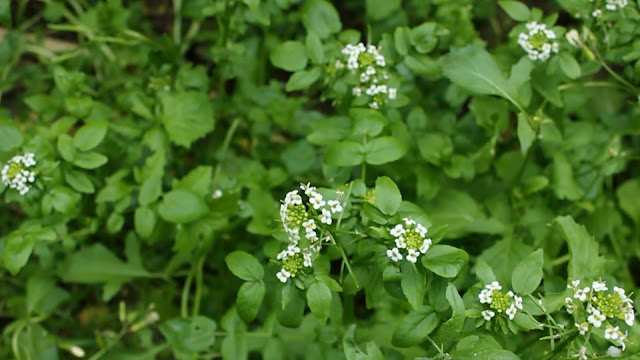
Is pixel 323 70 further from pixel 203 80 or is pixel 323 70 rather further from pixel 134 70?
pixel 134 70

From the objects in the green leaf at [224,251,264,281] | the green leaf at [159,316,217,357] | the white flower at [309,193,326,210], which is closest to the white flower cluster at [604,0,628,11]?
the white flower at [309,193,326,210]

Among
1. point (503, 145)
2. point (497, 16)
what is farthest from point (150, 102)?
point (497, 16)

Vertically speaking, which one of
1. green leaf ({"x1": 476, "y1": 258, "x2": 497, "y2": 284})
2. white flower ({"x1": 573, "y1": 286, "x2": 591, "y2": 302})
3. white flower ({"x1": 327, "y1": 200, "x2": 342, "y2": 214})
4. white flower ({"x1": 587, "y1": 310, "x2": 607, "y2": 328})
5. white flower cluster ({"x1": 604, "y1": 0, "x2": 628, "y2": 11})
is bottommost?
white flower ({"x1": 587, "y1": 310, "x2": 607, "y2": 328})

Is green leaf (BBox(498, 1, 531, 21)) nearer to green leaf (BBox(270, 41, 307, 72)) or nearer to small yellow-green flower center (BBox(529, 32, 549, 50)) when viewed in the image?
small yellow-green flower center (BBox(529, 32, 549, 50))

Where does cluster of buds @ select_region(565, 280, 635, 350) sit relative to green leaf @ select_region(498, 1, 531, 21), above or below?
below

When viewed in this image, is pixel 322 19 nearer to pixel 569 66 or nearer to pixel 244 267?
pixel 569 66

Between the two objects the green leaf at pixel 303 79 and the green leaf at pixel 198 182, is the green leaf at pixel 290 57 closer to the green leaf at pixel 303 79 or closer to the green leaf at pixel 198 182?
the green leaf at pixel 303 79

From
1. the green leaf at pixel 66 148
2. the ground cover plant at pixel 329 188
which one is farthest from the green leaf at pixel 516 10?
the green leaf at pixel 66 148
